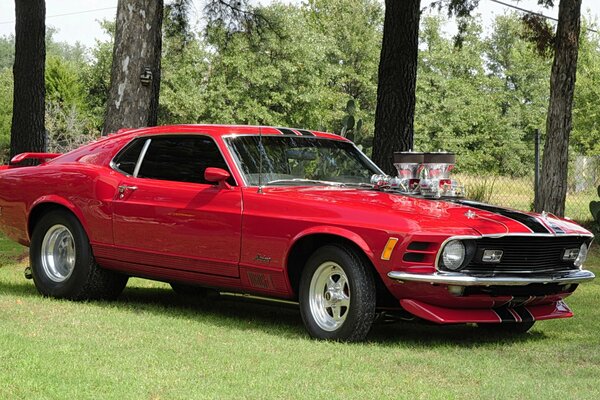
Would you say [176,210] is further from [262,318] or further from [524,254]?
[524,254]

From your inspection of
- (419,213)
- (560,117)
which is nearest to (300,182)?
(419,213)

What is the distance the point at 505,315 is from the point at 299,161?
6.96ft

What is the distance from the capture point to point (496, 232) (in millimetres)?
7090

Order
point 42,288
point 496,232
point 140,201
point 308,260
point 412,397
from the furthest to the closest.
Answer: point 42,288
point 140,201
point 308,260
point 496,232
point 412,397

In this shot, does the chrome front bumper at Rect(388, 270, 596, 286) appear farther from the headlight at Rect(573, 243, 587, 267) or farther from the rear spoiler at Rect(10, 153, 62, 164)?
the rear spoiler at Rect(10, 153, 62, 164)

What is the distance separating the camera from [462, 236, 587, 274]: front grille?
711cm

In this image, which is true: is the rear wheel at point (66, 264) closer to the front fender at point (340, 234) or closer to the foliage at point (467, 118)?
the front fender at point (340, 234)

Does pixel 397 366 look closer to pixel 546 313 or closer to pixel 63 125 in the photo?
pixel 546 313

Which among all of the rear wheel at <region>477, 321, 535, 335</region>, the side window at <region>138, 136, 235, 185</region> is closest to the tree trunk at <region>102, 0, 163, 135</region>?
the side window at <region>138, 136, 235, 185</region>

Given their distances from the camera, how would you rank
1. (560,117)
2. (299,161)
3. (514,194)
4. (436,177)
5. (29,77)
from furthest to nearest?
(514,194), (29,77), (560,117), (299,161), (436,177)

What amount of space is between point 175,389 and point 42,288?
4257 millimetres

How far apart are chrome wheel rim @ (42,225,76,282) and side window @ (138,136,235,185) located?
1022 millimetres

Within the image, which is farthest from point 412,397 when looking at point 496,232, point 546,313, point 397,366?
point 546,313

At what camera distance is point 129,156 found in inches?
361
